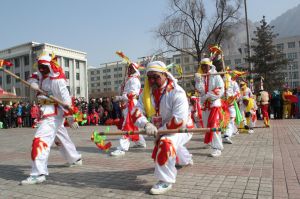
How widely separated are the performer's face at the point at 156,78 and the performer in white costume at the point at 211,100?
2518 millimetres

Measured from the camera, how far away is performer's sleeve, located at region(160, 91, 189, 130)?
4.96 metres

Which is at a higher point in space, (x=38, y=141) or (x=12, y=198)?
(x=38, y=141)

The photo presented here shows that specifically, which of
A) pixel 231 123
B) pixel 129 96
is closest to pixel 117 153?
pixel 129 96

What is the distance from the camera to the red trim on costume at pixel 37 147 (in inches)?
214

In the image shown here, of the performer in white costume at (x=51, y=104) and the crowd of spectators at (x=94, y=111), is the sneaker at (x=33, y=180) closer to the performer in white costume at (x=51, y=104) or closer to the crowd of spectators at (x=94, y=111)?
the performer in white costume at (x=51, y=104)

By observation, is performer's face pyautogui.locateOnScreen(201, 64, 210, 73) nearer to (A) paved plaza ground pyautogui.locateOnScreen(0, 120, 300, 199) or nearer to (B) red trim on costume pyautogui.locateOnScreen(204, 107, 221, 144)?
(B) red trim on costume pyautogui.locateOnScreen(204, 107, 221, 144)

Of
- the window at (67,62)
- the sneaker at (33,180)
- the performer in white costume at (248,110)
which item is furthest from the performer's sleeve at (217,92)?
the window at (67,62)

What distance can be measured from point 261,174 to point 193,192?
4.56 feet

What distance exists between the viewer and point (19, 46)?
79.6 m

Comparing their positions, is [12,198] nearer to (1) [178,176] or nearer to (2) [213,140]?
(1) [178,176]

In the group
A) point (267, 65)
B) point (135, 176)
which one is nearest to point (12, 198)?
point (135, 176)

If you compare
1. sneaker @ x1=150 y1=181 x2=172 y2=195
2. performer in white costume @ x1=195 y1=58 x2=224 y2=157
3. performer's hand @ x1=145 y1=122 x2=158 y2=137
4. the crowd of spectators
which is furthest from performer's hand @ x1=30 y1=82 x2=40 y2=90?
the crowd of spectators

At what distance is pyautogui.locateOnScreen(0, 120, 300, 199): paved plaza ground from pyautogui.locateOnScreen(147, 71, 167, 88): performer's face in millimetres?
1404

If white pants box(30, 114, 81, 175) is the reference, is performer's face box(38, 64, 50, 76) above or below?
above
